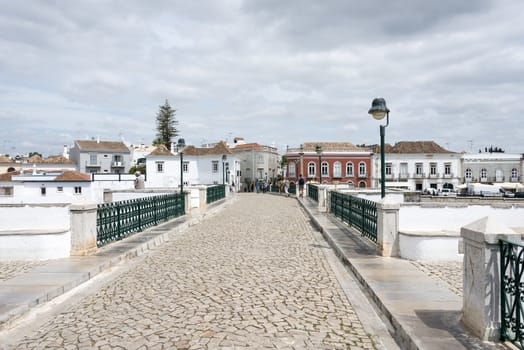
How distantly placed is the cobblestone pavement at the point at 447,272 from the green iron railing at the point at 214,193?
18.7 meters

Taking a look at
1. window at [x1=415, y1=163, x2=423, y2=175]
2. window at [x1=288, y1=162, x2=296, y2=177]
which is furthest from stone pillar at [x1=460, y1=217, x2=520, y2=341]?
window at [x1=415, y1=163, x2=423, y2=175]

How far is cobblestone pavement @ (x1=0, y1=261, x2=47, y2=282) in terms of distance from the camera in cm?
690

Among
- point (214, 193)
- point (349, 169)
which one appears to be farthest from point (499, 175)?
point (214, 193)

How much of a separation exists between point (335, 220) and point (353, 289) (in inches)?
350

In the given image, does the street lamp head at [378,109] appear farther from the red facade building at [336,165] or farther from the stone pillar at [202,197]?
the red facade building at [336,165]

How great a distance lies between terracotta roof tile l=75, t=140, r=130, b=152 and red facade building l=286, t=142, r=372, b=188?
107 ft

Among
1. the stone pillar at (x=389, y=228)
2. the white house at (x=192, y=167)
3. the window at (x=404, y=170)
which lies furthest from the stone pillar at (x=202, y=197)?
the window at (x=404, y=170)

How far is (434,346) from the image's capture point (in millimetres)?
3715

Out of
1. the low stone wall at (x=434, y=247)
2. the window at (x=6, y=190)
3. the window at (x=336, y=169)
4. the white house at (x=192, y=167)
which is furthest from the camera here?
the window at (x=336, y=169)

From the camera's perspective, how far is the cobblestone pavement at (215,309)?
4277mm

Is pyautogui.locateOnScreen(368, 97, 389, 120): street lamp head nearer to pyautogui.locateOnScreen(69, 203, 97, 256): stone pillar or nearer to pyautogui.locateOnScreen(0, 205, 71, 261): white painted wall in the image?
pyautogui.locateOnScreen(69, 203, 97, 256): stone pillar

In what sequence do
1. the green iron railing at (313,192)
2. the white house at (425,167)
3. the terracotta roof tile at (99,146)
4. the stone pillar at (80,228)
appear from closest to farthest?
the stone pillar at (80,228) → the green iron railing at (313,192) → the white house at (425,167) → the terracotta roof tile at (99,146)

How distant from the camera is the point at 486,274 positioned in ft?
12.1

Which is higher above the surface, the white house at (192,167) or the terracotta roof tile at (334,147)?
the terracotta roof tile at (334,147)
